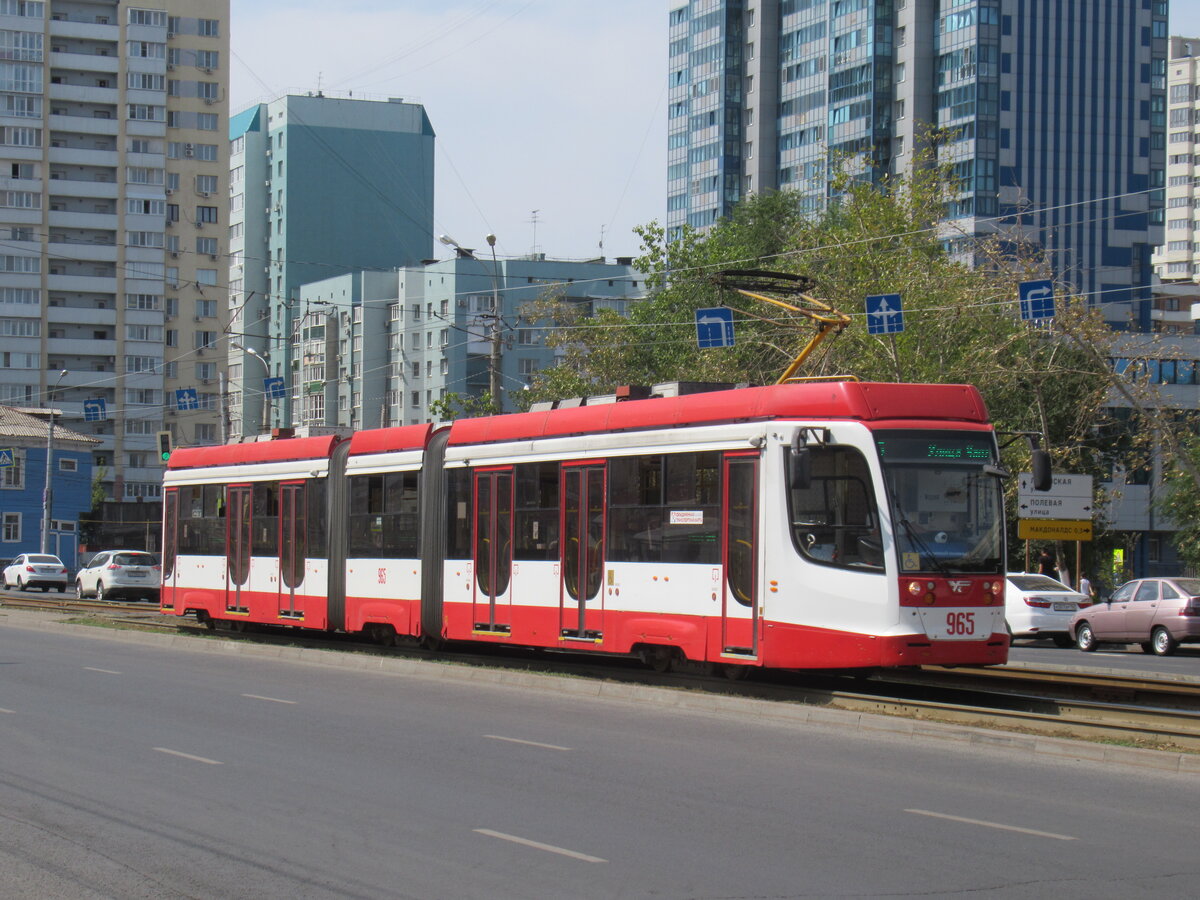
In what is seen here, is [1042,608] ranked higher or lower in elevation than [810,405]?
lower

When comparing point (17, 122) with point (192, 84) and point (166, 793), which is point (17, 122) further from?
point (166, 793)

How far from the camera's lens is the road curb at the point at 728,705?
1238 cm

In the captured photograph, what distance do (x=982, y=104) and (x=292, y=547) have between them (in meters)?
82.5

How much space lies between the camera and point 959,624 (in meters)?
15.8

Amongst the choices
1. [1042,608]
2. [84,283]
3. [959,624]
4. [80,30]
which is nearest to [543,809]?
[959,624]

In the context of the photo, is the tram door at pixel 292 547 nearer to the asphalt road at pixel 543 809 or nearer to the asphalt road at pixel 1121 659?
the asphalt road at pixel 543 809

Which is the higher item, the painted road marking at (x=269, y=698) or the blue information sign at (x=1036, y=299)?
the blue information sign at (x=1036, y=299)

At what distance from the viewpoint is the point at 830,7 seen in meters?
107

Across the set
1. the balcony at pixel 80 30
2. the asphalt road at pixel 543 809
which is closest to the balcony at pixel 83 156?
the balcony at pixel 80 30

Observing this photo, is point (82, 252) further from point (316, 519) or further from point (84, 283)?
point (316, 519)

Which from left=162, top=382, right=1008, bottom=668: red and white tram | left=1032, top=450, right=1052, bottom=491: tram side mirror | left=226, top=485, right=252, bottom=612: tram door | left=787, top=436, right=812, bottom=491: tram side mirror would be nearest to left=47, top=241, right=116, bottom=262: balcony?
left=226, top=485, right=252, bottom=612: tram door

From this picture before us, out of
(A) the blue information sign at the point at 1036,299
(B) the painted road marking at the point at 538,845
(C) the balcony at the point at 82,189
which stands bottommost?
(B) the painted road marking at the point at 538,845

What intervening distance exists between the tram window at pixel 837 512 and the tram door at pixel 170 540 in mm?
16477

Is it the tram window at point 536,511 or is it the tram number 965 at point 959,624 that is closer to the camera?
the tram number 965 at point 959,624
